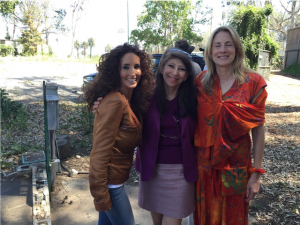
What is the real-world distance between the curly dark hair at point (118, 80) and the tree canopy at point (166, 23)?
15.1 m

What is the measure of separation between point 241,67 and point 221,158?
747 mm

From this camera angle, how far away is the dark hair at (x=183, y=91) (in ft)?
6.53

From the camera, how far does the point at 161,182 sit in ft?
6.82

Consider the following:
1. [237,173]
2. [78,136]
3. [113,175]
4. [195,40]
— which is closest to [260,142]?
[237,173]

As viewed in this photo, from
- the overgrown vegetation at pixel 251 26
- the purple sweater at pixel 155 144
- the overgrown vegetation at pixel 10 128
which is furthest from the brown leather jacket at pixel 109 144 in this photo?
the overgrown vegetation at pixel 251 26

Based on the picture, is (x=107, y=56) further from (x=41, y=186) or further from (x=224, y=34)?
(x=41, y=186)

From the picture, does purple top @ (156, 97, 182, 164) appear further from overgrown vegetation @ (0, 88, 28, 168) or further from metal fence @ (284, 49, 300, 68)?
metal fence @ (284, 49, 300, 68)

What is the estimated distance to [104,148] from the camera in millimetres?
1677

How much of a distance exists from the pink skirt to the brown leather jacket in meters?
0.40

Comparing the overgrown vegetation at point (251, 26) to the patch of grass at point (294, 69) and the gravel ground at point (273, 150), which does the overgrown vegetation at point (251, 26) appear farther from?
the patch of grass at point (294, 69)

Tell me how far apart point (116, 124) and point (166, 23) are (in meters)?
16.3

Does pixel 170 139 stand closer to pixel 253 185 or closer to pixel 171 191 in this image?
pixel 171 191

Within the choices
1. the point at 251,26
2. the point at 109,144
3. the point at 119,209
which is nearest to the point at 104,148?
the point at 109,144

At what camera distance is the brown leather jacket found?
1678 millimetres
